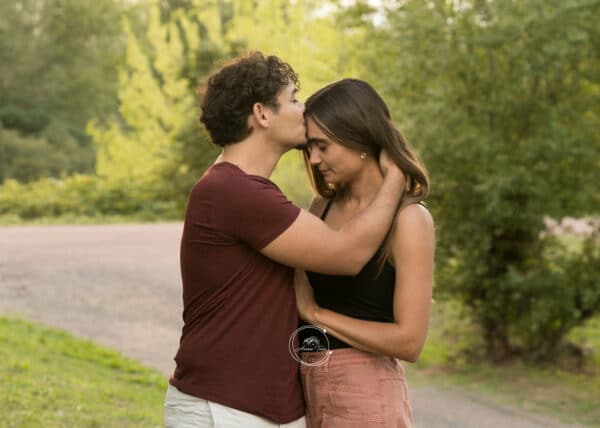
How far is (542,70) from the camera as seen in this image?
30.9 ft

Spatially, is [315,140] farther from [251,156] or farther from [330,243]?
[330,243]

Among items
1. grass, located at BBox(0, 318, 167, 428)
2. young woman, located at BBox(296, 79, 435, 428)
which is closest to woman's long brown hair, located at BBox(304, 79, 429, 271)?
young woman, located at BBox(296, 79, 435, 428)

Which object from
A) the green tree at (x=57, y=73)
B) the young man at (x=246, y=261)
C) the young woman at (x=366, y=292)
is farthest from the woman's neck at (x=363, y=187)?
the green tree at (x=57, y=73)

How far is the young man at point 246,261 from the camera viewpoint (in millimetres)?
2910

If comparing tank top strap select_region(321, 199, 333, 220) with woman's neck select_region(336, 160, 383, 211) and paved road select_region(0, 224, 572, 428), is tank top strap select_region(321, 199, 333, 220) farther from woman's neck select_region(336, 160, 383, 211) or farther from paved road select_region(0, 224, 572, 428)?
paved road select_region(0, 224, 572, 428)

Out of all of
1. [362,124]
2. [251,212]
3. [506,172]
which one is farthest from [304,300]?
[506,172]

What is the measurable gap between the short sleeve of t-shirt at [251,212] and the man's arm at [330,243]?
3 centimetres

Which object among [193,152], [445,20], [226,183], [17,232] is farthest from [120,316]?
[193,152]

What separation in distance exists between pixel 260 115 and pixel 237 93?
0.10m

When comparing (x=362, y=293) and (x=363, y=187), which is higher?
(x=363, y=187)

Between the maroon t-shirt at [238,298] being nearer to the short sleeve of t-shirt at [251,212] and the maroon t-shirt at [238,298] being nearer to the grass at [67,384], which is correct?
the short sleeve of t-shirt at [251,212]

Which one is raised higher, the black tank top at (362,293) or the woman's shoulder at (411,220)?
the woman's shoulder at (411,220)

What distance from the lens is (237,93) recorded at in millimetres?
2992

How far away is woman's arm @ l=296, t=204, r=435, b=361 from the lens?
299cm
